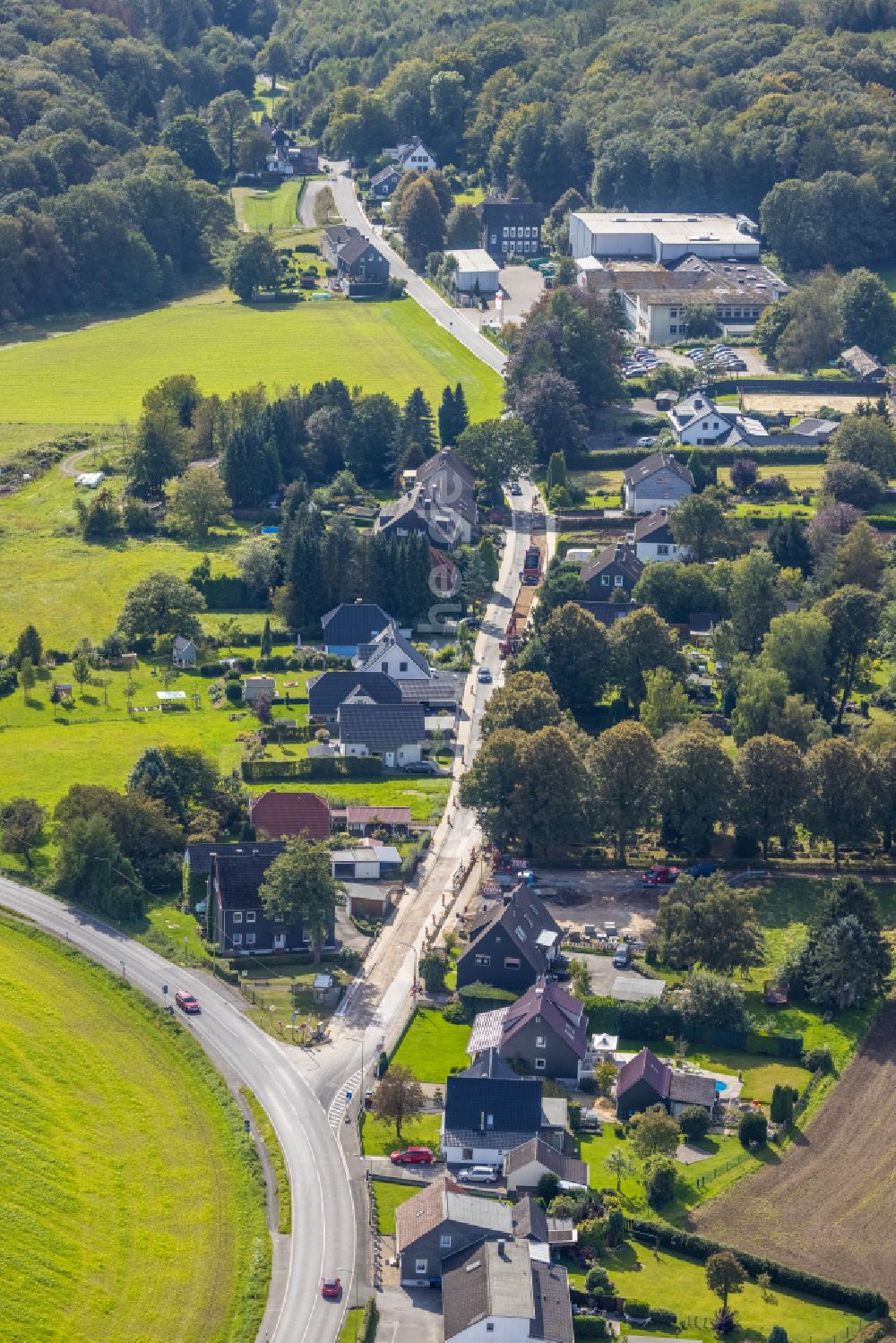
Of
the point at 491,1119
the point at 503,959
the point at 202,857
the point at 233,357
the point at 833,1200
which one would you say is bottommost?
the point at 833,1200

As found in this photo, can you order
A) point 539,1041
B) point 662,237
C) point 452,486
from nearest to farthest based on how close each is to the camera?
1. point 539,1041
2. point 452,486
3. point 662,237

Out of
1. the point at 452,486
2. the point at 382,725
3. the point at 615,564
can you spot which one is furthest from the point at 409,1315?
the point at 452,486

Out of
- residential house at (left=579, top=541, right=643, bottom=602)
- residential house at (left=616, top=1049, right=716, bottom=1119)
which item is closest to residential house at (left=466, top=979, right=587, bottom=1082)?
residential house at (left=616, top=1049, right=716, bottom=1119)

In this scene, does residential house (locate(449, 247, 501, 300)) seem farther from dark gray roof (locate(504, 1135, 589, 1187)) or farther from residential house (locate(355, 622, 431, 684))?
dark gray roof (locate(504, 1135, 589, 1187))

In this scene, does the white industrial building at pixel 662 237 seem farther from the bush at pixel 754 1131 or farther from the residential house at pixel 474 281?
the bush at pixel 754 1131

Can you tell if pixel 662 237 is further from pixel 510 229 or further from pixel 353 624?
pixel 353 624

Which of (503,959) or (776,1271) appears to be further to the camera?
(503,959)

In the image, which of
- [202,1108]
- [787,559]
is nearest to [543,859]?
[202,1108]

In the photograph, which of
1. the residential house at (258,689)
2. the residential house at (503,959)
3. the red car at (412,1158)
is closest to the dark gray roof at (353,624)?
the residential house at (258,689)
